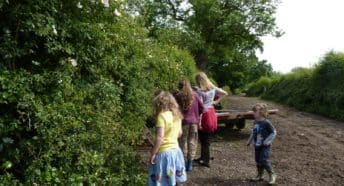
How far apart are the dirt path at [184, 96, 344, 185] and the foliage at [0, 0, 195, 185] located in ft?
5.97

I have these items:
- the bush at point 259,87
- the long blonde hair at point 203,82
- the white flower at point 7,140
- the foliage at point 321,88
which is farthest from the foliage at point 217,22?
the white flower at point 7,140

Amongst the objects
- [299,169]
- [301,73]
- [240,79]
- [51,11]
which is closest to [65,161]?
[51,11]

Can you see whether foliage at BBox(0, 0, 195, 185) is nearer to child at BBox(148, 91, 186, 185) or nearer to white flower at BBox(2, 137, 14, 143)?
white flower at BBox(2, 137, 14, 143)

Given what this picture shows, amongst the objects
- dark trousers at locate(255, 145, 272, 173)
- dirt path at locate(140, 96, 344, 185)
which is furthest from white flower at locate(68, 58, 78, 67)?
dark trousers at locate(255, 145, 272, 173)

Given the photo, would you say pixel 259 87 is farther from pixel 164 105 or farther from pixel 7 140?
pixel 7 140

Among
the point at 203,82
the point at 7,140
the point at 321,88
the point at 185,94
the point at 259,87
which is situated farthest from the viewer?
the point at 259,87

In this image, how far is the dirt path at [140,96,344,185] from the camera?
8.01 m

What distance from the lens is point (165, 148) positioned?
240 inches

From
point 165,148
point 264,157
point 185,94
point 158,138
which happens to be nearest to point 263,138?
point 264,157

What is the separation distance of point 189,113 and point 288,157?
3.14m

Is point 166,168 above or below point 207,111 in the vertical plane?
below

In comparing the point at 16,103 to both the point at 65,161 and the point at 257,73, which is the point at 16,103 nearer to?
the point at 65,161

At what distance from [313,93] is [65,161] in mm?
17439

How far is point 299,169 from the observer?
8867 millimetres
